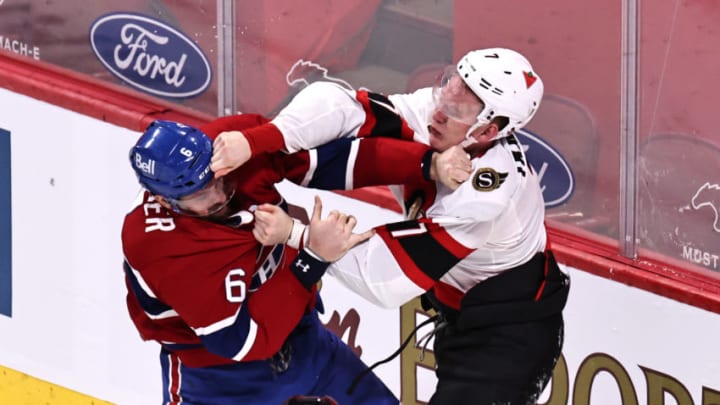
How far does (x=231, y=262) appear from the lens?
156 inches

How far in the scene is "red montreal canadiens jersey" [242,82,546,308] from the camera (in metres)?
4.03

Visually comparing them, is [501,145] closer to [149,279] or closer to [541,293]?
[541,293]

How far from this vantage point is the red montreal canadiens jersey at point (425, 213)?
4.03m

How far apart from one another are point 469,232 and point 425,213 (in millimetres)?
152

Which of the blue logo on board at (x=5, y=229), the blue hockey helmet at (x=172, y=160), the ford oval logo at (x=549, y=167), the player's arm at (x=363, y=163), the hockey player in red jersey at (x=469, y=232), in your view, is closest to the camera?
the blue hockey helmet at (x=172, y=160)

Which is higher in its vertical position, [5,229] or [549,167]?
[549,167]

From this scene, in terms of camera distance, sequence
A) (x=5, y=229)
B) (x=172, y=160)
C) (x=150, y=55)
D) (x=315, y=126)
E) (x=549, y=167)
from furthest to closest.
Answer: (x=5, y=229) → (x=150, y=55) → (x=549, y=167) → (x=315, y=126) → (x=172, y=160)

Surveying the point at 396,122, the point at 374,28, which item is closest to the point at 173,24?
the point at 374,28

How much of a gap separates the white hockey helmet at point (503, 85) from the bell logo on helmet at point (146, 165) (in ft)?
2.27

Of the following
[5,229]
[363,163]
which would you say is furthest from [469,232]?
[5,229]

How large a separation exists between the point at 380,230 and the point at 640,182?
820mm

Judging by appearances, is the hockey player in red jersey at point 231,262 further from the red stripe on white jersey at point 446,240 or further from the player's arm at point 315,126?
the red stripe on white jersey at point 446,240

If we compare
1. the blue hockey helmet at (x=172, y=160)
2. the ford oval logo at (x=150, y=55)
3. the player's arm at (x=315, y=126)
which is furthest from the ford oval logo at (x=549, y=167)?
the blue hockey helmet at (x=172, y=160)

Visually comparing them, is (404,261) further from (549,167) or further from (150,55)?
(150,55)
